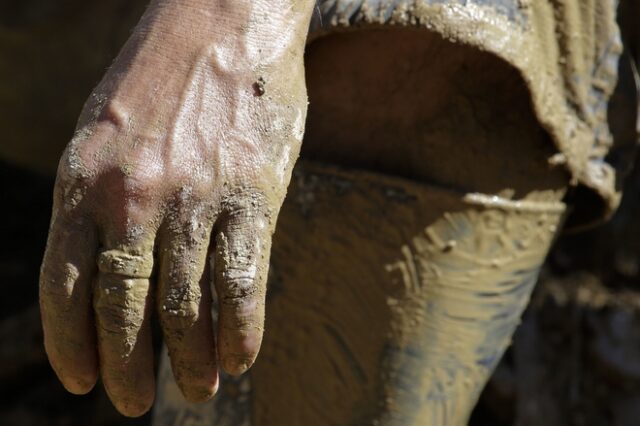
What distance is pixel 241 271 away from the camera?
3.50 feet

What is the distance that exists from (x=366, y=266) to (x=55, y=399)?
1.64 metres

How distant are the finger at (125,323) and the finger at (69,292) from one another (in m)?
0.01

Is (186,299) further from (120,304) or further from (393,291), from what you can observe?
(393,291)

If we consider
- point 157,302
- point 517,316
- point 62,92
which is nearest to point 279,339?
point 517,316

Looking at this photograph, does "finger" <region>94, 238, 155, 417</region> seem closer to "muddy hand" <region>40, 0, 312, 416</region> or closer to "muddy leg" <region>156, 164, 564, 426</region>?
"muddy hand" <region>40, 0, 312, 416</region>

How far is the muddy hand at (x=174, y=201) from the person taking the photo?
3.43ft

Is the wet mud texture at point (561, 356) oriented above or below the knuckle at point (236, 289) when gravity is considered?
below

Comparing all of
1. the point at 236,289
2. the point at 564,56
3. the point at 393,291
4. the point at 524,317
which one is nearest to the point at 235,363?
the point at 236,289

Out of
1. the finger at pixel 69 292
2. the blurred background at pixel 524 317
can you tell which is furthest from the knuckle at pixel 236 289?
the blurred background at pixel 524 317

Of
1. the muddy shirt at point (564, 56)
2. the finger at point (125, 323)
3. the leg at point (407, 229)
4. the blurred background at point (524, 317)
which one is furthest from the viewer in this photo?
the blurred background at point (524, 317)

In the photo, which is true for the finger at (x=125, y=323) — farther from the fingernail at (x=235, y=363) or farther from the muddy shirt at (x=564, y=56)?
the muddy shirt at (x=564, y=56)

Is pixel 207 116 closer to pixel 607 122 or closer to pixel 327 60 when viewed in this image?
pixel 327 60

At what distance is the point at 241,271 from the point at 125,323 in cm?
13

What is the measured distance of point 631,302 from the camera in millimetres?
2650
